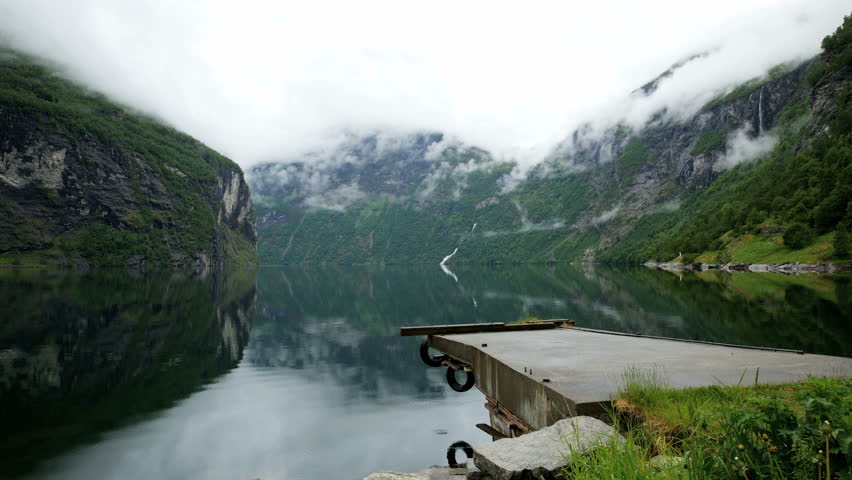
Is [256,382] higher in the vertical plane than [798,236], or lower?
lower

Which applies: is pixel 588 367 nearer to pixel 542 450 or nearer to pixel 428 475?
pixel 428 475

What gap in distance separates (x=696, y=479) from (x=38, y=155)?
788 feet

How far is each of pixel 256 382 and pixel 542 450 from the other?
21.5m

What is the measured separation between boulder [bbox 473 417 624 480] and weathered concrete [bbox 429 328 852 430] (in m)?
0.89

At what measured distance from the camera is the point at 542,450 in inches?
247

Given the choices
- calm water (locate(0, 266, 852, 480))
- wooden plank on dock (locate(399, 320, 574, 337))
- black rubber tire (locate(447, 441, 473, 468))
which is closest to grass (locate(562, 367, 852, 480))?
black rubber tire (locate(447, 441, 473, 468))

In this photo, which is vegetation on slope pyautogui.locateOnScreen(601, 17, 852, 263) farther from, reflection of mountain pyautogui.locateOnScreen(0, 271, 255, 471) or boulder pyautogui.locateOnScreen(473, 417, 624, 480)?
boulder pyautogui.locateOnScreen(473, 417, 624, 480)

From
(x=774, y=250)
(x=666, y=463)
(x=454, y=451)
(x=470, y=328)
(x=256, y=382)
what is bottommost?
(x=454, y=451)

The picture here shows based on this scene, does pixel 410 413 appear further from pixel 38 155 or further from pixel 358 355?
pixel 38 155

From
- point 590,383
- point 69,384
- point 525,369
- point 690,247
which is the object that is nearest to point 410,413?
point 525,369

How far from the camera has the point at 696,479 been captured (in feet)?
14.2

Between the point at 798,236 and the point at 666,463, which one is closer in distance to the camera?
the point at 666,463

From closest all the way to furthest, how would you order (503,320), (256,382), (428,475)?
(428,475) < (256,382) < (503,320)

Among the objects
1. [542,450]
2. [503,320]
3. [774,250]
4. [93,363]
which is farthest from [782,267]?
[93,363]
